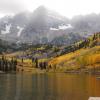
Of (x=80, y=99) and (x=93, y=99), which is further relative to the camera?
(x=80, y=99)

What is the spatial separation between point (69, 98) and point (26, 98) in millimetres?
15502

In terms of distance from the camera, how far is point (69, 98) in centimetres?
11612

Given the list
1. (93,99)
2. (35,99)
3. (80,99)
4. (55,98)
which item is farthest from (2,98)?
(93,99)

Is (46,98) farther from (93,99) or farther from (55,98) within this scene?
(93,99)

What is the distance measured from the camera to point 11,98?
117000 millimetres

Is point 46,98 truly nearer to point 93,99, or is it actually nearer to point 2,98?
point 2,98

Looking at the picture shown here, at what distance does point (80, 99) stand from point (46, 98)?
13.1m

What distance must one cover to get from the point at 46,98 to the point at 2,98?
15.9 m

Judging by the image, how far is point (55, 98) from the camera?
117625mm

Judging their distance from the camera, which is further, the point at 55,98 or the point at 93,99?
the point at 55,98

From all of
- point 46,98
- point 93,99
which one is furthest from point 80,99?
point 93,99

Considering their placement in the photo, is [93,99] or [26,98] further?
[26,98]

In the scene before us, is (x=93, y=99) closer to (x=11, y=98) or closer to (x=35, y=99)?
(x=35, y=99)

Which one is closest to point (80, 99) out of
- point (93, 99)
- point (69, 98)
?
point (69, 98)
